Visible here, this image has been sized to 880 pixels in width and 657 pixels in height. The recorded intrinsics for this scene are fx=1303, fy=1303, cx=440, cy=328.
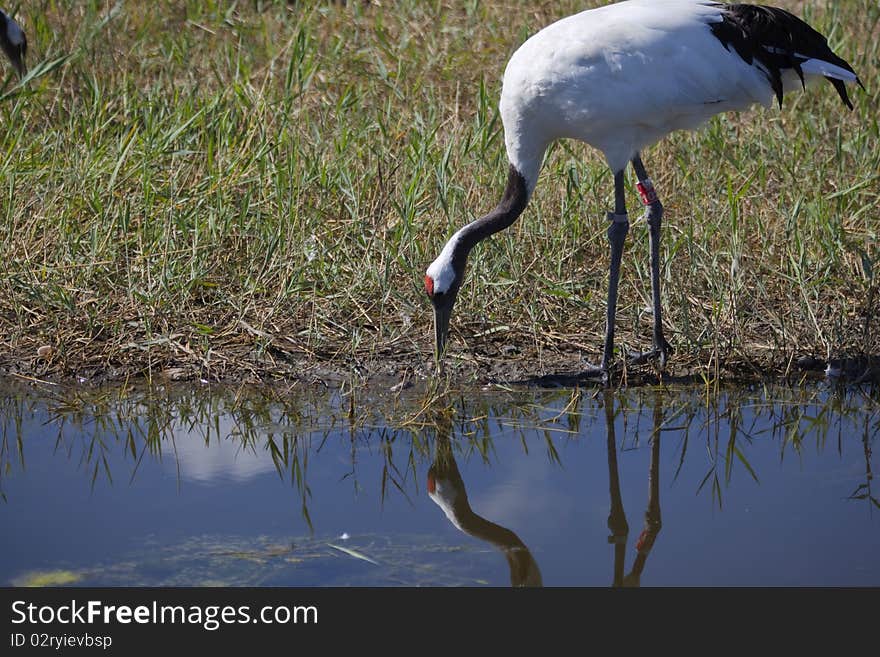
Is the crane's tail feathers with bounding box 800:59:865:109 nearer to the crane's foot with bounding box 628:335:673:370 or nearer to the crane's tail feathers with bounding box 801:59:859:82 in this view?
the crane's tail feathers with bounding box 801:59:859:82

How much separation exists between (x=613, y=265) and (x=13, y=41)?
413 cm

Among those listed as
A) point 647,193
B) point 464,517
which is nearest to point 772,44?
point 647,193

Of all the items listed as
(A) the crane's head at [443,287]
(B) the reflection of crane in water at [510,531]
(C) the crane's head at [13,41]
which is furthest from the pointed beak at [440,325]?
(C) the crane's head at [13,41]

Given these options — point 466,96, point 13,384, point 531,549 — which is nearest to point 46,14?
point 466,96

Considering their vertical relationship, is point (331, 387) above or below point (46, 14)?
below

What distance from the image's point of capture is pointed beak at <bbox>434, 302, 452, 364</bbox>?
17.2 ft

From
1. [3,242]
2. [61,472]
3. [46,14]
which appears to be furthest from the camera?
[46,14]

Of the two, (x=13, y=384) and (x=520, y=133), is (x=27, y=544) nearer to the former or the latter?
(x=13, y=384)

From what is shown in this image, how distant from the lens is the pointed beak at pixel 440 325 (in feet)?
17.2

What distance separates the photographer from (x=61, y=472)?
4.40m

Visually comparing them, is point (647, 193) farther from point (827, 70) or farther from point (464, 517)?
point (464, 517)

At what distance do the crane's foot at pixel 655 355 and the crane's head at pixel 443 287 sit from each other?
766 mm
